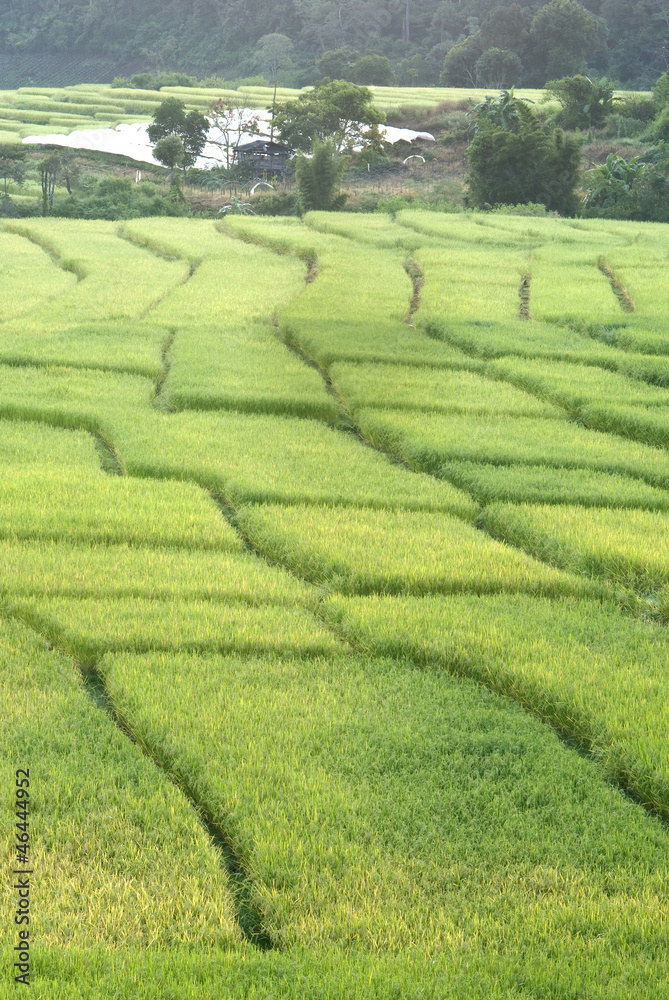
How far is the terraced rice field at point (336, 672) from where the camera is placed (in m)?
3.10

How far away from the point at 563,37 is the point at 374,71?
921 centimetres

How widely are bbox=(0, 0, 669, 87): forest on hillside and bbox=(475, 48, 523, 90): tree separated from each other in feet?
0.21

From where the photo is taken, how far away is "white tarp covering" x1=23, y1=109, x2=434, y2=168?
34156 millimetres

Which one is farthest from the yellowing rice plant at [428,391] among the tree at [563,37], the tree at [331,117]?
the tree at [563,37]

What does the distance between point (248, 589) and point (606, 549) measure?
A: 2211 millimetres

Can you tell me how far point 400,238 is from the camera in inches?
782

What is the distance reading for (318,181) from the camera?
26969mm

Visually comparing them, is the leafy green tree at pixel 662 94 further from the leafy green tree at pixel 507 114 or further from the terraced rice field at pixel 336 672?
the terraced rice field at pixel 336 672

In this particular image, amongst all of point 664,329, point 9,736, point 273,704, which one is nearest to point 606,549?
point 273,704

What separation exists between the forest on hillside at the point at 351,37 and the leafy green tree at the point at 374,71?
100 millimetres

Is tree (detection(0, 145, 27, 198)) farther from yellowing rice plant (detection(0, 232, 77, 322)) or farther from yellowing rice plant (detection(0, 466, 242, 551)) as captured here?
yellowing rice plant (detection(0, 466, 242, 551))

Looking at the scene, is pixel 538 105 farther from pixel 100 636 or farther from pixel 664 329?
pixel 100 636

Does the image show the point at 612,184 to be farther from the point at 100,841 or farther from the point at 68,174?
the point at 100,841

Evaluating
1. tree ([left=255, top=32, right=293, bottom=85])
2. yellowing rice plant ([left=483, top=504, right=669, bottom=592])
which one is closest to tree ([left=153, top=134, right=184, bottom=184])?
yellowing rice plant ([left=483, top=504, right=669, bottom=592])
